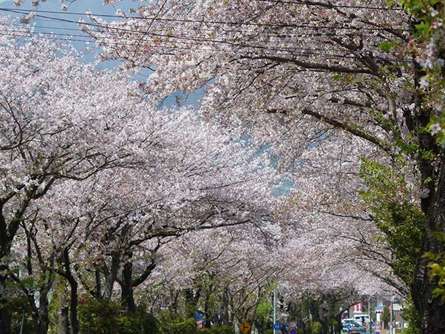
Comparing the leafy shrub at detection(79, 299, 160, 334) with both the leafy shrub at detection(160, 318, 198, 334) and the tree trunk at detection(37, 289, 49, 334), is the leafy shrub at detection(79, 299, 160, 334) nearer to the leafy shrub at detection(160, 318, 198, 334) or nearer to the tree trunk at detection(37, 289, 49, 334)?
the tree trunk at detection(37, 289, 49, 334)

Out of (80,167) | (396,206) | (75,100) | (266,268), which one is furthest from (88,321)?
(266,268)

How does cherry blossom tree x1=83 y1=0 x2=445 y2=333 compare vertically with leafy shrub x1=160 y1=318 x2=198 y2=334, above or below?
above

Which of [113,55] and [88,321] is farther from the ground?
[113,55]

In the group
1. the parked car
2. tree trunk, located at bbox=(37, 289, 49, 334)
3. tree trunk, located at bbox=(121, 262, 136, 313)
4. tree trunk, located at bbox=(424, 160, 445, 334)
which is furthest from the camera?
the parked car

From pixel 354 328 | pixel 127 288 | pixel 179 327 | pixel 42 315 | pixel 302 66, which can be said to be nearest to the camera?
pixel 302 66

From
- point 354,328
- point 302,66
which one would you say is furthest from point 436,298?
point 354,328

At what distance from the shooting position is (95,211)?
1638cm

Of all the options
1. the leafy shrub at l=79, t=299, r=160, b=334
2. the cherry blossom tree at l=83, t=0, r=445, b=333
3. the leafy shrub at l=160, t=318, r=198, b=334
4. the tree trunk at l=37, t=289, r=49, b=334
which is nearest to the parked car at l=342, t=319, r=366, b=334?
the leafy shrub at l=160, t=318, r=198, b=334

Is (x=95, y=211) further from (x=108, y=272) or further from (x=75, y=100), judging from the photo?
(x=108, y=272)

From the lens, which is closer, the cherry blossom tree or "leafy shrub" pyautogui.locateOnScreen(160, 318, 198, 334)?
the cherry blossom tree

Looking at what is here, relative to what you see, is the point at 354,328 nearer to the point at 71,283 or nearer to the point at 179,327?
the point at 179,327

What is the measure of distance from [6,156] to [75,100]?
160cm

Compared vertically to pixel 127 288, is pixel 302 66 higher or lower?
higher

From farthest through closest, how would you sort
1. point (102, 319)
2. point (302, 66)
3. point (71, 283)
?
point (102, 319) → point (71, 283) → point (302, 66)
